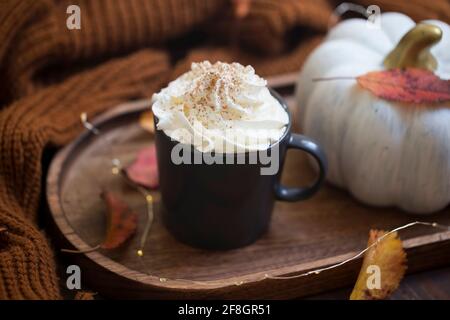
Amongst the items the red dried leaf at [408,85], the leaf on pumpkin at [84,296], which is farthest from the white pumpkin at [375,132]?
the leaf on pumpkin at [84,296]

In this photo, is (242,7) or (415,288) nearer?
(415,288)

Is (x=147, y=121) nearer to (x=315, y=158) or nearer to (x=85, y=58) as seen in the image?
(x=85, y=58)

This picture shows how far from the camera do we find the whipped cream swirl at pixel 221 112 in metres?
0.56

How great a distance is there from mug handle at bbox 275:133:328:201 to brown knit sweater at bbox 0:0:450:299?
0.26m

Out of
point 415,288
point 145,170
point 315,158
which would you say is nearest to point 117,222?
point 145,170

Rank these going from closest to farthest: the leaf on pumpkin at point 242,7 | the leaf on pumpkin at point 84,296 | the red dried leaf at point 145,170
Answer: the leaf on pumpkin at point 84,296
the red dried leaf at point 145,170
the leaf on pumpkin at point 242,7

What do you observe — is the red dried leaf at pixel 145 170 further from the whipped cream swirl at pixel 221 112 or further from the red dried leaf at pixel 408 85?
the red dried leaf at pixel 408 85

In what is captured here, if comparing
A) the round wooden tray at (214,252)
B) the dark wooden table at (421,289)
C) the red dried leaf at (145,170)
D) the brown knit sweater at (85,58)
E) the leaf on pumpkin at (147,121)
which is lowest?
the dark wooden table at (421,289)

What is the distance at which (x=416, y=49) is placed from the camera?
26.0 inches

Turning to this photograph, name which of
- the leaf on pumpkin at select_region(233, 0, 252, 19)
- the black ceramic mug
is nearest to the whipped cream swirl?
the black ceramic mug

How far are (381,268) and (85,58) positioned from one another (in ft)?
1.65

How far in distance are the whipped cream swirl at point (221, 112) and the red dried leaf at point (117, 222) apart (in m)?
0.14

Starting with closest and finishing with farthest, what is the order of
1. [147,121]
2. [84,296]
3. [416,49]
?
[84,296] < [416,49] < [147,121]

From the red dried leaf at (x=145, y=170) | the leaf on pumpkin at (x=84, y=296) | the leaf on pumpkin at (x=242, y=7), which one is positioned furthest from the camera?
the leaf on pumpkin at (x=242, y=7)
